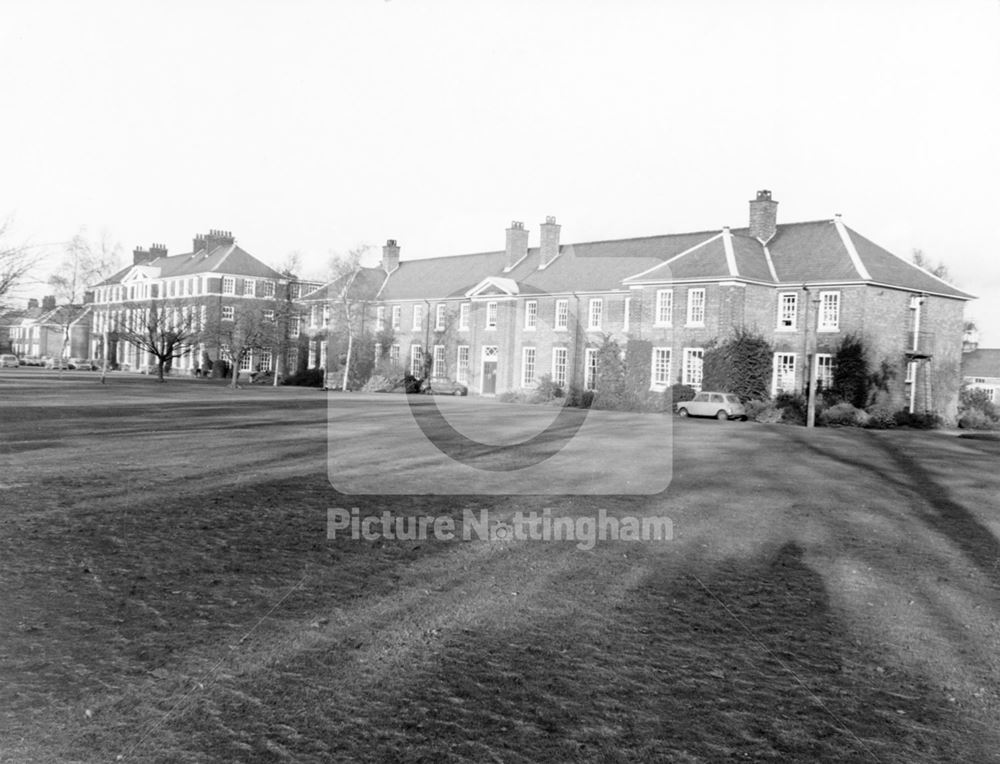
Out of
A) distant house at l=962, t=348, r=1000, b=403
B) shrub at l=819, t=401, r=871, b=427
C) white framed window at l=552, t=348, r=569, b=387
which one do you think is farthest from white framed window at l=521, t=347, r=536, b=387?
distant house at l=962, t=348, r=1000, b=403

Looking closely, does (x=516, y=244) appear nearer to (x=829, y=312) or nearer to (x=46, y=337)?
(x=829, y=312)

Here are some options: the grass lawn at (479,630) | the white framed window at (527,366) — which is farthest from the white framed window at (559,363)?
the grass lawn at (479,630)

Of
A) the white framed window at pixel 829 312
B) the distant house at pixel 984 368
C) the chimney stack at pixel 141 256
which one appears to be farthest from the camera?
the chimney stack at pixel 141 256

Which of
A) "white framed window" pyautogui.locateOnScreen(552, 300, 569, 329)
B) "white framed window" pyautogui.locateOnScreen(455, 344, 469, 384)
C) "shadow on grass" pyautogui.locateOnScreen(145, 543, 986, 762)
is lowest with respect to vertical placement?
"shadow on grass" pyautogui.locateOnScreen(145, 543, 986, 762)

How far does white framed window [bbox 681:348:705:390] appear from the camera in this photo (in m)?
45.7

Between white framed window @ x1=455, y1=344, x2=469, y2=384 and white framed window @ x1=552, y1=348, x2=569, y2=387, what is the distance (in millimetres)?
8616

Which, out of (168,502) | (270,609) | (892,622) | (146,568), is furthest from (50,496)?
(892,622)

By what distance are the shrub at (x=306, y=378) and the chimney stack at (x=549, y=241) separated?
62.3 ft

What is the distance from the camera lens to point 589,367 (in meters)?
52.2

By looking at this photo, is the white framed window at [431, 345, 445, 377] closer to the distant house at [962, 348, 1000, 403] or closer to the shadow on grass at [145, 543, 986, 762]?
the distant house at [962, 348, 1000, 403]

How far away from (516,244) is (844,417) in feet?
98.1

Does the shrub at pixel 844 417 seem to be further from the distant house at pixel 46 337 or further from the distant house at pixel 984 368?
the distant house at pixel 46 337

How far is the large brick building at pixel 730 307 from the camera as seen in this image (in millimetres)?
44188

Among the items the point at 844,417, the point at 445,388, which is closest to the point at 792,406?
the point at 844,417
